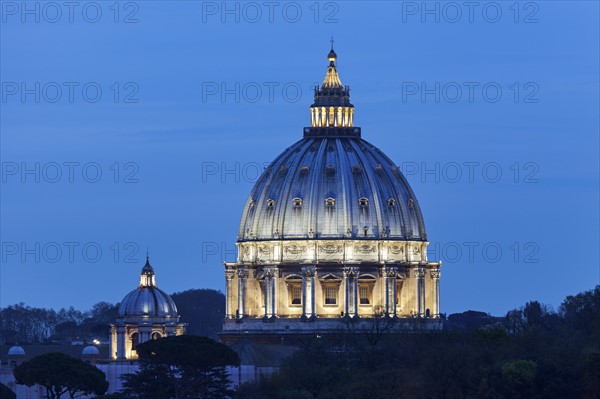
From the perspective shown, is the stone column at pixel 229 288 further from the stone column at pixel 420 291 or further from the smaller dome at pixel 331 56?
the smaller dome at pixel 331 56

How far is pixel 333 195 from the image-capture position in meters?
132

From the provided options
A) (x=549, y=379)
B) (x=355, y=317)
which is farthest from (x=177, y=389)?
(x=355, y=317)

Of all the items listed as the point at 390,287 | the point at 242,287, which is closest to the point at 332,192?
the point at 390,287

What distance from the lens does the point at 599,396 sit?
3056 inches

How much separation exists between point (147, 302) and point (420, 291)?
46.7ft

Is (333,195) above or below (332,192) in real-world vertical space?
below

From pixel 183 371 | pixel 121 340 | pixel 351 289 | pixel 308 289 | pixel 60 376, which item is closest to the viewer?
pixel 183 371

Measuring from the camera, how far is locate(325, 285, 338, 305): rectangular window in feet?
439

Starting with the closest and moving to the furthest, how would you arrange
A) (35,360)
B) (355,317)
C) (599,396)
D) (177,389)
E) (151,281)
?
(599,396) → (177,389) → (35,360) → (355,317) → (151,281)

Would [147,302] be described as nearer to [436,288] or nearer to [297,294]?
[297,294]

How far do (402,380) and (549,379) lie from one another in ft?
16.1

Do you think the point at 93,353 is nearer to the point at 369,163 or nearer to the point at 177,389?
the point at 369,163

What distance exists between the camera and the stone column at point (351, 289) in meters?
133

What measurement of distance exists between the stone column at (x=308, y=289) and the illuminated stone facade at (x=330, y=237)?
0.05 m
